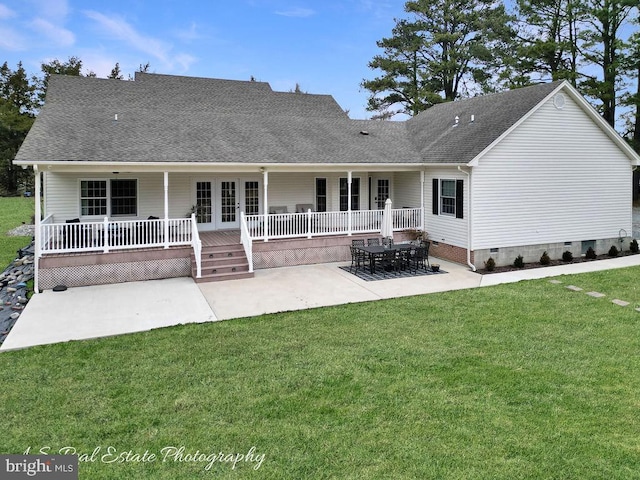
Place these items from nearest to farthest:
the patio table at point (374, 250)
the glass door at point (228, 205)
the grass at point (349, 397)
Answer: the grass at point (349, 397)
the patio table at point (374, 250)
the glass door at point (228, 205)

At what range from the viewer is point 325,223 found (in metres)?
16.0

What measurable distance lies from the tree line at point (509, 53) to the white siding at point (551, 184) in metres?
16.9

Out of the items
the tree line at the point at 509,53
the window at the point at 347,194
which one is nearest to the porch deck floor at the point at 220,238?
the window at the point at 347,194

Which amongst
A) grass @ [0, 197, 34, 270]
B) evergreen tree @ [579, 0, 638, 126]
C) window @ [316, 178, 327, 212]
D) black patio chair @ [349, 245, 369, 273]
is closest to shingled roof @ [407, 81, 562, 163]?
window @ [316, 178, 327, 212]

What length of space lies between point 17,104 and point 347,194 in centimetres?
4080

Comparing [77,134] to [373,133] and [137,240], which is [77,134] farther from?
[373,133]

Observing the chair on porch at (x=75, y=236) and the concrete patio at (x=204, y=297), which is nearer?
the concrete patio at (x=204, y=297)

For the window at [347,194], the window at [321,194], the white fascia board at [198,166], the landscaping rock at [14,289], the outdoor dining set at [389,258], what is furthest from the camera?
the window at [347,194]

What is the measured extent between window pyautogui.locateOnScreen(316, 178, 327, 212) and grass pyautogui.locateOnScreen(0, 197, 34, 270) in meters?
11.2

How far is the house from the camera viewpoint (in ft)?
42.3

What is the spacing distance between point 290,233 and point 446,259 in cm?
545

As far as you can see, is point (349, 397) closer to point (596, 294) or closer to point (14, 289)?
point (596, 294)

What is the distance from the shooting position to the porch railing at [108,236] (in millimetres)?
12234

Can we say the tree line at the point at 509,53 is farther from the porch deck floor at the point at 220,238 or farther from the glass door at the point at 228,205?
the porch deck floor at the point at 220,238
